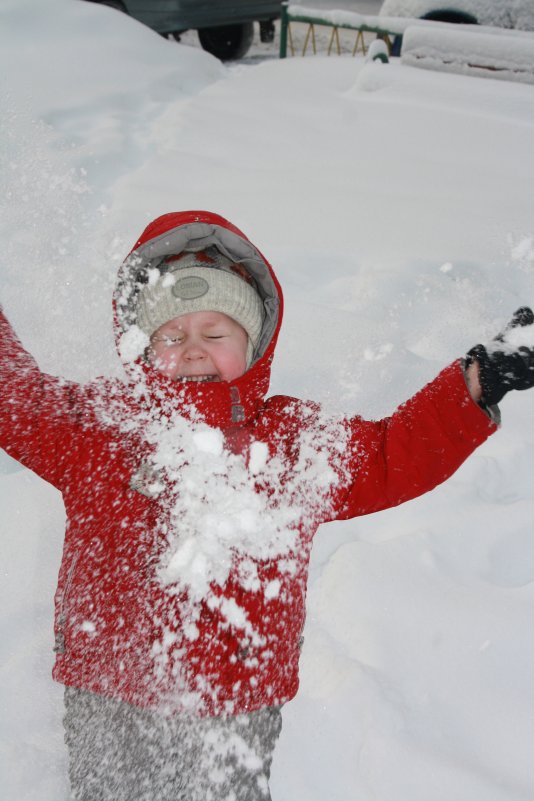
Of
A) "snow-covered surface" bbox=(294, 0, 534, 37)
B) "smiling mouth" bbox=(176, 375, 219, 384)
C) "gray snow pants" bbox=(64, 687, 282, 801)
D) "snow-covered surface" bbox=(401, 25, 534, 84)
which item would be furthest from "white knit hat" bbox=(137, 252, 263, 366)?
"snow-covered surface" bbox=(294, 0, 534, 37)

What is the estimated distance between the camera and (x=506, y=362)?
4.52ft

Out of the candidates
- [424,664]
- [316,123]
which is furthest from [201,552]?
[316,123]

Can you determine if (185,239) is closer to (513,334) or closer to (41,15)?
(513,334)

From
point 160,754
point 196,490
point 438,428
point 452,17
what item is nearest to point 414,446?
point 438,428

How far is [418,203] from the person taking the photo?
310 centimetres

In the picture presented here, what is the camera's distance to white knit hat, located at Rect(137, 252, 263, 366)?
150 cm

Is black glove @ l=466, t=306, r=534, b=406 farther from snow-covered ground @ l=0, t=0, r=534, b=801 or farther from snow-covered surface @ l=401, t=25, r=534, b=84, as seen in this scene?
snow-covered surface @ l=401, t=25, r=534, b=84

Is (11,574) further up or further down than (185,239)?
further down

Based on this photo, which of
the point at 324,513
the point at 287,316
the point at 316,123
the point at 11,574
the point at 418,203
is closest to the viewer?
the point at 324,513

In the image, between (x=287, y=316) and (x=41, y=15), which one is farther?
(x=41, y=15)

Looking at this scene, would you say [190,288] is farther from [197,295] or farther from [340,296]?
[340,296]

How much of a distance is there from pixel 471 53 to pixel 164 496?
13.4ft

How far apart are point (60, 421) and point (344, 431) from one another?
2.20ft

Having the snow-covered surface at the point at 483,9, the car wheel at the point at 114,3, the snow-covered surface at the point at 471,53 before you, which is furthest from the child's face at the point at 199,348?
the car wheel at the point at 114,3
